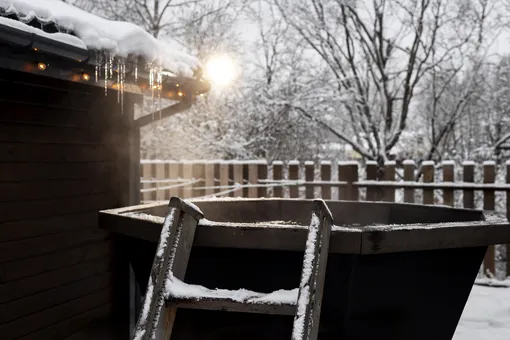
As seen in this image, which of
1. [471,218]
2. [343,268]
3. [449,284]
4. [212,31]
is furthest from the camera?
[212,31]

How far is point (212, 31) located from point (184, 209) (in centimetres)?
992

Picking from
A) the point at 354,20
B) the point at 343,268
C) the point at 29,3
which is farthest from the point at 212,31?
the point at 343,268

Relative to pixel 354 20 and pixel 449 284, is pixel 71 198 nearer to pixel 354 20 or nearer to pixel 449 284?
pixel 449 284

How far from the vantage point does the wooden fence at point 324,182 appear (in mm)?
5336

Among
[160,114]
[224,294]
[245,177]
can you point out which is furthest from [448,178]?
[224,294]

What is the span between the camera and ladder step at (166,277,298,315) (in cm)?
161

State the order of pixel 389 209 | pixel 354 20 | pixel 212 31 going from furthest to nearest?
pixel 212 31
pixel 354 20
pixel 389 209

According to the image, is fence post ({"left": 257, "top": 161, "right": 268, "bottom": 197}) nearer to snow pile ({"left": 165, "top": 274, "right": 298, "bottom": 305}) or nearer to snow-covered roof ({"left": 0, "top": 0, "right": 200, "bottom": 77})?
snow-covered roof ({"left": 0, "top": 0, "right": 200, "bottom": 77})

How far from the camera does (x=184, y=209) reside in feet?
5.92

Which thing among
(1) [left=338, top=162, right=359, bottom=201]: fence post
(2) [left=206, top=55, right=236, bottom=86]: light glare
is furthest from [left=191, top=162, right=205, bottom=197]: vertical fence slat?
(2) [left=206, top=55, right=236, bottom=86]: light glare

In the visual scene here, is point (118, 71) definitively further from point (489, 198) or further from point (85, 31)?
point (489, 198)

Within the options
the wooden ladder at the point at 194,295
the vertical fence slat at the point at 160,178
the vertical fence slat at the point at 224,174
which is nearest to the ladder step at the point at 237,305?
the wooden ladder at the point at 194,295

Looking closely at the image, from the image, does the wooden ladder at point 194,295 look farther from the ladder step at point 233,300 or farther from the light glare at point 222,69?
the light glare at point 222,69

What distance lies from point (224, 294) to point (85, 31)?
2027 mm
